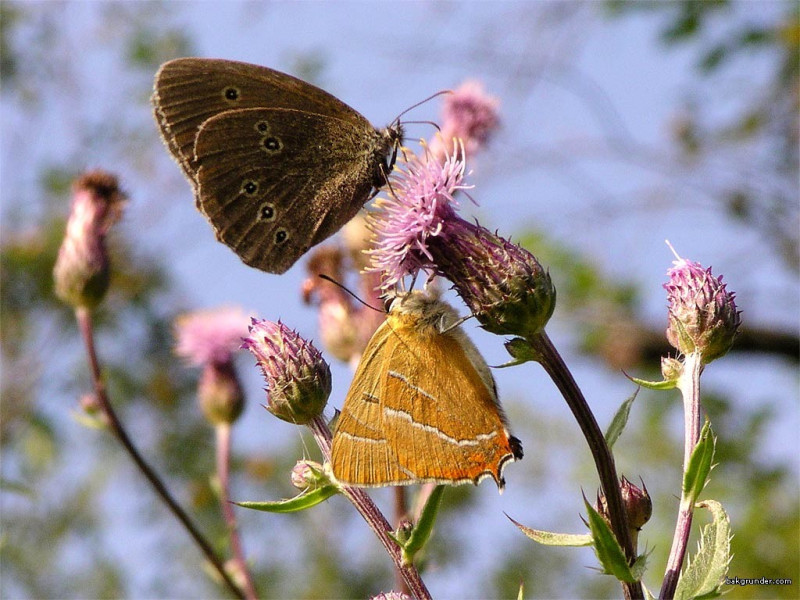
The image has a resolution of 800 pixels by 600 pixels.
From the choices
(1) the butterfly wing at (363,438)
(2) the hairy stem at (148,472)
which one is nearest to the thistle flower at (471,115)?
(2) the hairy stem at (148,472)

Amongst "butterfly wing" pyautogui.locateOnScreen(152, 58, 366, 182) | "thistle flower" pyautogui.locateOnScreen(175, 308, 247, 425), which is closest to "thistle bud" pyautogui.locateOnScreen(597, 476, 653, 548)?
"butterfly wing" pyautogui.locateOnScreen(152, 58, 366, 182)

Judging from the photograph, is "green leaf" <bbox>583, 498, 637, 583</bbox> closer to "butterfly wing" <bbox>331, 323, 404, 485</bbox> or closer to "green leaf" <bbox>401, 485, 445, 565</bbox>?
"green leaf" <bbox>401, 485, 445, 565</bbox>

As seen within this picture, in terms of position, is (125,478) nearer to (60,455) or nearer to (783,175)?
(60,455)

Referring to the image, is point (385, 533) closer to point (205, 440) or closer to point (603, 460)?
point (603, 460)

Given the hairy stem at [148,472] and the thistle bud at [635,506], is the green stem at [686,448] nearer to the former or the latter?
the thistle bud at [635,506]

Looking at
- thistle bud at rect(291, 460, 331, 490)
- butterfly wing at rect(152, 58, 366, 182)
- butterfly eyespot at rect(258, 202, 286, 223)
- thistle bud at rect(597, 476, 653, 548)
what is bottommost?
thistle bud at rect(291, 460, 331, 490)

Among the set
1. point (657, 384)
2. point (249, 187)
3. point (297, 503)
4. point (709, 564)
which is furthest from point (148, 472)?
point (709, 564)

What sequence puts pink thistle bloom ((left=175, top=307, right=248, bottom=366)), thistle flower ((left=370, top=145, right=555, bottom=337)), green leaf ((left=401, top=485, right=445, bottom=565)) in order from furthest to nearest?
pink thistle bloom ((left=175, top=307, right=248, bottom=366)) < thistle flower ((left=370, top=145, right=555, bottom=337)) < green leaf ((left=401, top=485, right=445, bottom=565))
